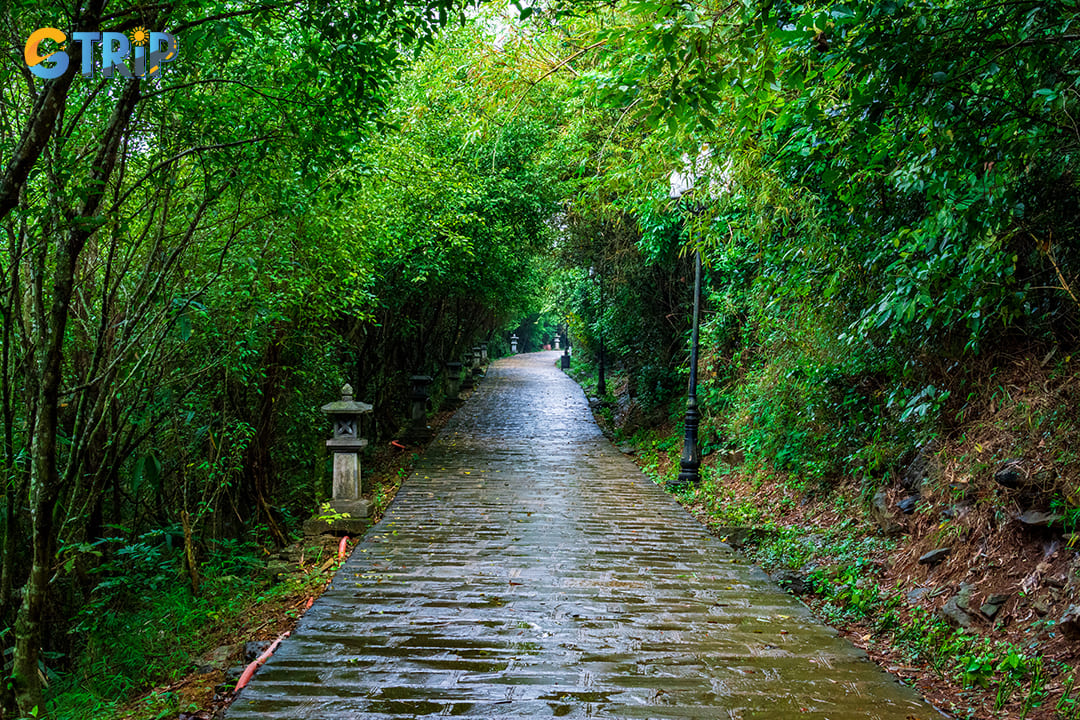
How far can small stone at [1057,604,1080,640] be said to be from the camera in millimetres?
3561

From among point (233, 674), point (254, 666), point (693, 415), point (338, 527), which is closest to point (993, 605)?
point (254, 666)

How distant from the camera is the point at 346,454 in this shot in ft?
24.3

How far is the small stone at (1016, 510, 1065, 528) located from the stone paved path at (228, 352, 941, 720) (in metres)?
1.40

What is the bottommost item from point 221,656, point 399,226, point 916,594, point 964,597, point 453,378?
point 221,656

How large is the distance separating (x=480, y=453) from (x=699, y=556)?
628cm

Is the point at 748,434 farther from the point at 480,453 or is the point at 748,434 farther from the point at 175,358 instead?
the point at 175,358

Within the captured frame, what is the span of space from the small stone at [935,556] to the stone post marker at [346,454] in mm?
5392

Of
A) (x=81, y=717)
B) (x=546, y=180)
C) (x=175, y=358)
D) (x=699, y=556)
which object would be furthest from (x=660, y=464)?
(x=81, y=717)

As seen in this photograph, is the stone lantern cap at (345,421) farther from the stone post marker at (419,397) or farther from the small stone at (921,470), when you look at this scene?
the stone post marker at (419,397)

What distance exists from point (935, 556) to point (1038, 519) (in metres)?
0.85

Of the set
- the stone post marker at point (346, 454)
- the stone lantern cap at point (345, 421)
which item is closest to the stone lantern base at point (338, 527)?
the stone post marker at point (346, 454)

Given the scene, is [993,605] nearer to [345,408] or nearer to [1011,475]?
[1011,475]

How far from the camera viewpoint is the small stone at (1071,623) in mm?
3561

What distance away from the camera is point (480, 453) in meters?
12.1
